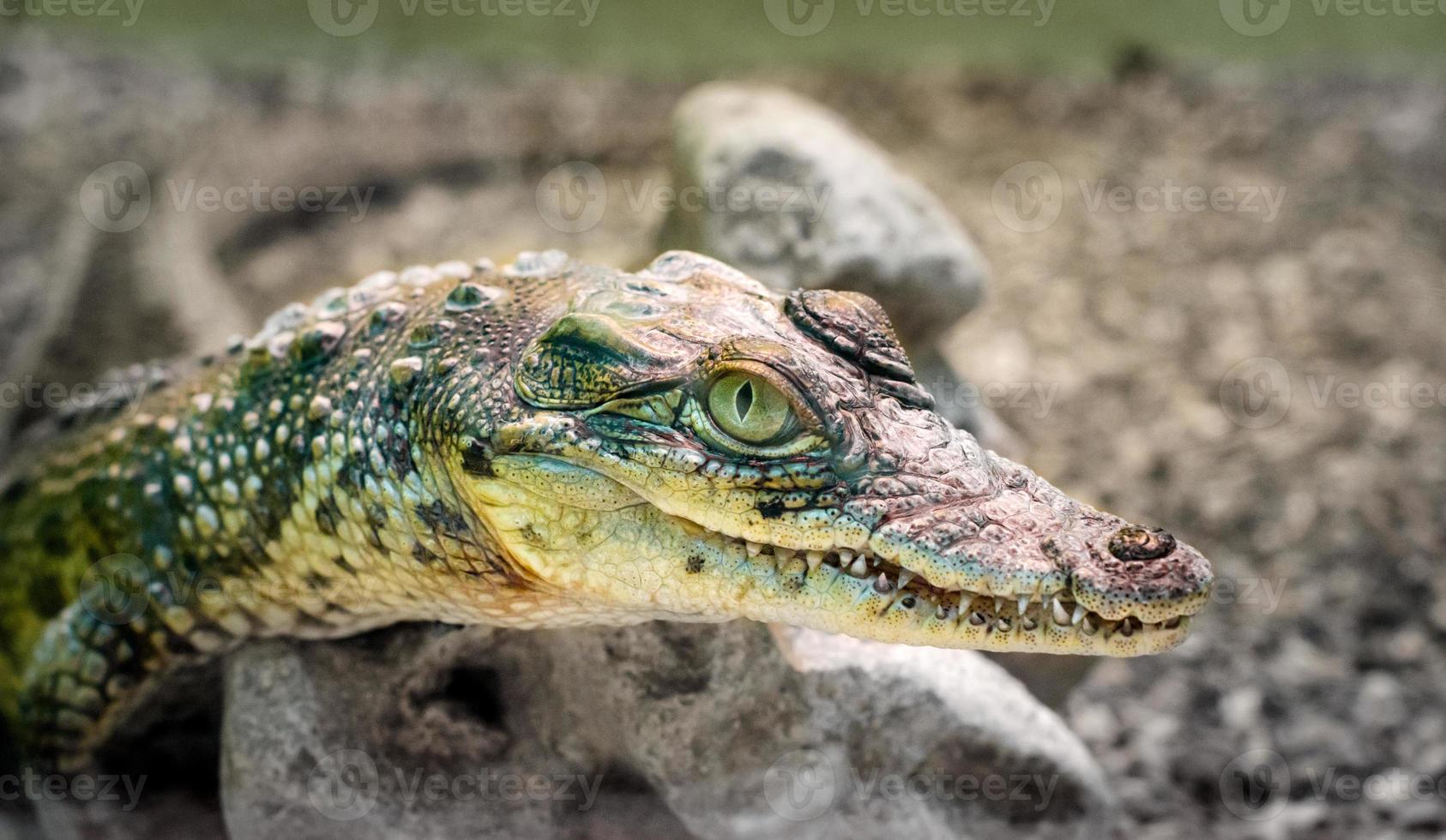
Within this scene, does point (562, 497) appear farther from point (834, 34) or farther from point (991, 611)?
point (834, 34)

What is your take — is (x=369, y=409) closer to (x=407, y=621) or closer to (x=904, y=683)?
(x=407, y=621)

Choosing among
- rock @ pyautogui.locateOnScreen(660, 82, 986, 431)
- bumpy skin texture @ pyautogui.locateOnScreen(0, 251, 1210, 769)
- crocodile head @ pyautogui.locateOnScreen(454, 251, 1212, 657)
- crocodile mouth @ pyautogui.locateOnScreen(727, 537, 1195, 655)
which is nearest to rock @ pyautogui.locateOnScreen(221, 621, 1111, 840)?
bumpy skin texture @ pyautogui.locateOnScreen(0, 251, 1210, 769)

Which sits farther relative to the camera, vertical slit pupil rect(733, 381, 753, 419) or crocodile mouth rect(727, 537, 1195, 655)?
vertical slit pupil rect(733, 381, 753, 419)

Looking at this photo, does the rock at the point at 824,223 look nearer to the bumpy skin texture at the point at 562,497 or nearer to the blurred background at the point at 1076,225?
the blurred background at the point at 1076,225

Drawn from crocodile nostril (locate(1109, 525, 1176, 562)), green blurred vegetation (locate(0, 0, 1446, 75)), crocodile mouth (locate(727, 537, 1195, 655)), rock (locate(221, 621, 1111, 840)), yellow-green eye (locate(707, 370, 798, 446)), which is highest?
green blurred vegetation (locate(0, 0, 1446, 75))

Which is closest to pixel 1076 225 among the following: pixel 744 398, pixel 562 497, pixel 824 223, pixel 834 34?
pixel 834 34

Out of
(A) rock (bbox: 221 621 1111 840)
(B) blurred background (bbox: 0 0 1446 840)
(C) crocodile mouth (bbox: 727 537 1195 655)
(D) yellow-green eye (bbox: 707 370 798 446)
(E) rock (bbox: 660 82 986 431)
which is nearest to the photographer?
(C) crocodile mouth (bbox: 727 537 1195 655)

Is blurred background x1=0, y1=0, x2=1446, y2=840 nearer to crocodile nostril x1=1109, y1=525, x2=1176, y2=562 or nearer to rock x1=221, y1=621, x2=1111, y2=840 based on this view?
rock x1=221, y1=621, x2=1111, y2=840
